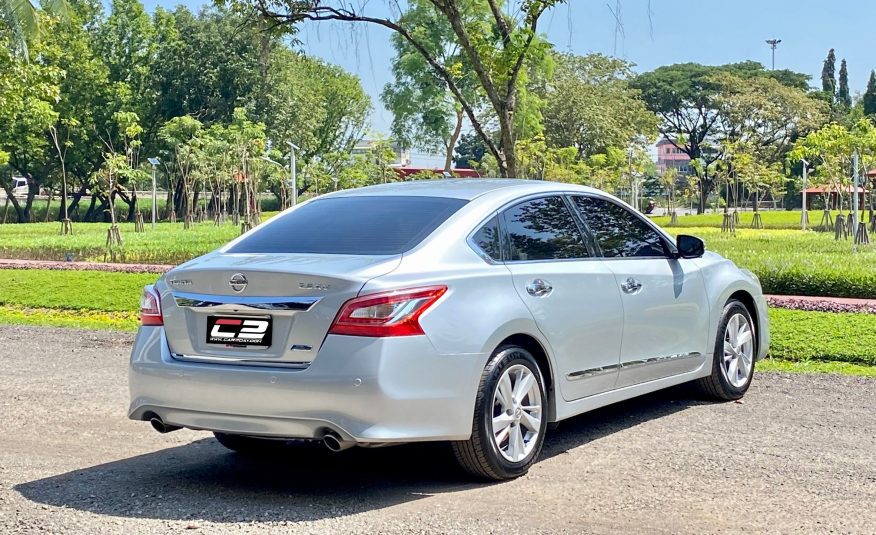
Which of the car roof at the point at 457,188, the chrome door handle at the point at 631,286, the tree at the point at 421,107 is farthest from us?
the tree at the point at 421,107

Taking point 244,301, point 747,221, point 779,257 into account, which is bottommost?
point 747,221

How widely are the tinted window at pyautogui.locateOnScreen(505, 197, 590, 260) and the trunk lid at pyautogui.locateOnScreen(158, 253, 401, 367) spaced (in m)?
0.99

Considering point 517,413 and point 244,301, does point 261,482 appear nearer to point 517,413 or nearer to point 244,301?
point 244,301

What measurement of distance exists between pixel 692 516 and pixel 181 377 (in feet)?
8.34

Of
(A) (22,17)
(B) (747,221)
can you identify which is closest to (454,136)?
(B) (747,221)

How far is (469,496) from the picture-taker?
5449mm

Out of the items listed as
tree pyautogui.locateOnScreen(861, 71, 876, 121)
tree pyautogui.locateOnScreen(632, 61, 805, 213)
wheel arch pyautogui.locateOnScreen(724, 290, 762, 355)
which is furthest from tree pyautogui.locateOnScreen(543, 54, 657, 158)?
wheel arch pyautogui.locateOnScreen(724, 290, 762, 355)

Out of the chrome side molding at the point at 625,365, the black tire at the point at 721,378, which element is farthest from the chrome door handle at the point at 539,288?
the black tire at the point at 721,378

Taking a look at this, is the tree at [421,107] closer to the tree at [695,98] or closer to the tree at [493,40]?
the tree at [695,98]

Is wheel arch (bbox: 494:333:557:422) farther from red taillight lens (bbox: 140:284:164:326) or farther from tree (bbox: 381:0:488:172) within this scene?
tree (bbox: 381:0:488:172)

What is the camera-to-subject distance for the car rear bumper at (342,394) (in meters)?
5.12

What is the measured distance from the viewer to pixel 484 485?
18.6 ft

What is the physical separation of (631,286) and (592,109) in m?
65.6

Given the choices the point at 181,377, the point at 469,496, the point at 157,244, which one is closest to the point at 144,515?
the point at 181,377
